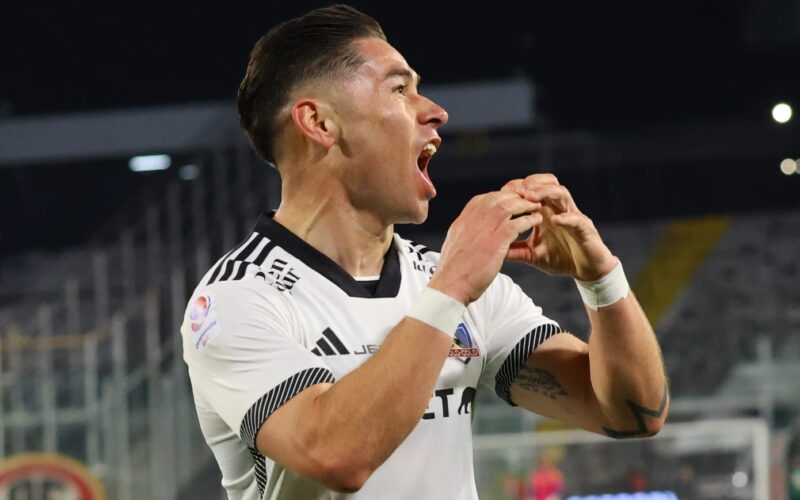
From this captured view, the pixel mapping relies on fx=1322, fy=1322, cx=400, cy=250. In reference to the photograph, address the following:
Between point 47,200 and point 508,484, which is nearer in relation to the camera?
point 508,484

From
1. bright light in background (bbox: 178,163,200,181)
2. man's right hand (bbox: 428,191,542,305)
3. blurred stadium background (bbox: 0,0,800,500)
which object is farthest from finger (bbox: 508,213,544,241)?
bright light in background (bbox: 178,163,200,181)

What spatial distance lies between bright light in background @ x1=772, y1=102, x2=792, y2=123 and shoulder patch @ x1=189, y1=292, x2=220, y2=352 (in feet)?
27.4

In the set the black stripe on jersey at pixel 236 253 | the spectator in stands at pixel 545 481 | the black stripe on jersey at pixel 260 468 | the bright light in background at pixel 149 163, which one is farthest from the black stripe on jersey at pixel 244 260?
the bright light in background at pixel 149 163

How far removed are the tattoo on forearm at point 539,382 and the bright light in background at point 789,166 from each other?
8.11 meters

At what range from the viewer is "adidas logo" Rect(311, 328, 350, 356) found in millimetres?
1558

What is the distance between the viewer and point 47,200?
10055 millimetres

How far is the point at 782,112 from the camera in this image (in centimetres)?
937

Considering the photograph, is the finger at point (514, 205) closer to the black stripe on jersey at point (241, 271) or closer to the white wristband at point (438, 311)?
the white wristband at point (438, 311)

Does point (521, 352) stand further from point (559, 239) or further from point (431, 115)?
point (431, 115)

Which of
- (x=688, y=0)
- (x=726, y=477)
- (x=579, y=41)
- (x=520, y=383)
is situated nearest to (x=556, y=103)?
(x=579, y=41)

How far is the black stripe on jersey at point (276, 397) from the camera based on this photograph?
1.45 metres

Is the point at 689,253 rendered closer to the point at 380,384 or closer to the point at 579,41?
the point at 579,41

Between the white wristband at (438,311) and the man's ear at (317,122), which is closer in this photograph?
the white wristband at (438,311)

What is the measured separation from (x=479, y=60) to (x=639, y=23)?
1.18 metres
